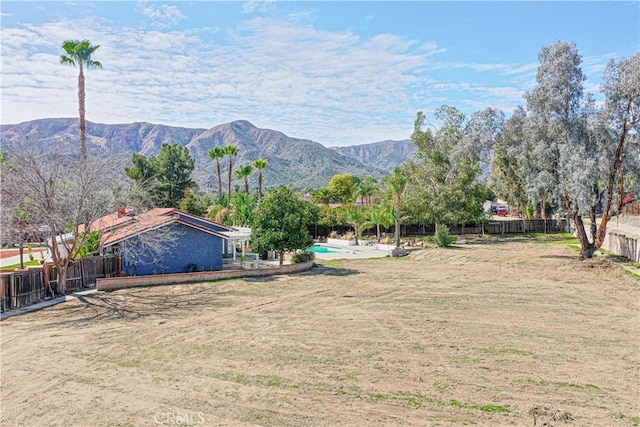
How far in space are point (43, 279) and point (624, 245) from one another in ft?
115

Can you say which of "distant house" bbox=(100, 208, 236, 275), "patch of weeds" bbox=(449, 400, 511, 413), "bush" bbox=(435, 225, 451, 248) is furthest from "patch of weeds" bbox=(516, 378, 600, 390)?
"bush" bbox=(435, 225, 451, 248)

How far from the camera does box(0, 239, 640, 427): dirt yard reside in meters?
9.13

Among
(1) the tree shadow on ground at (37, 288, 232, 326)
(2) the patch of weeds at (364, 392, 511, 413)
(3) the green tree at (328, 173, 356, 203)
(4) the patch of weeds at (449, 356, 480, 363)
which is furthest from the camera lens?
(3) the green tree at (328, 173, 356, 203)

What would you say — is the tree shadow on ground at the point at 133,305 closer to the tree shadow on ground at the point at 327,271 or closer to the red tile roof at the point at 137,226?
Answer: the red tile roof at the point at 137,226

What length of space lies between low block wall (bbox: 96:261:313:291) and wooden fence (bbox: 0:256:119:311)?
1337 millimetres

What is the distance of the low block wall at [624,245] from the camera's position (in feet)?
94.4

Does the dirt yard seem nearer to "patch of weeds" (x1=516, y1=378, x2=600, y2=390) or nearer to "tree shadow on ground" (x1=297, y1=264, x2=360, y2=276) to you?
"patch of weeds" (x1=516, y1=378, x2=600, y2=390)

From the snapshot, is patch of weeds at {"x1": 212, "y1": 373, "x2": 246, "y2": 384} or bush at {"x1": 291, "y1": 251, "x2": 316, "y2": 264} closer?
patch of weeds at {"x1": 212, "y1": 373, "x2": 246, "y2": 384}

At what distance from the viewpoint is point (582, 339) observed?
1391cm

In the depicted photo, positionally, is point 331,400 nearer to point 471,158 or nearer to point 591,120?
point 591,120

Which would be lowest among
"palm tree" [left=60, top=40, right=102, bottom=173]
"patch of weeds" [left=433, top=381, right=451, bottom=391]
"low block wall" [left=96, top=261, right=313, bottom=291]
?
"patch of weeds" [left=433, top=381, right=451, bottom=391]

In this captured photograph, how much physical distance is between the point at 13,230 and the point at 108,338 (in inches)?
320

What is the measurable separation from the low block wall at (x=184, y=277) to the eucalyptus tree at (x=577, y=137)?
1806 cm

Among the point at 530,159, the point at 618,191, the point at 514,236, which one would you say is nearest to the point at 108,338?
the point at 530,159
